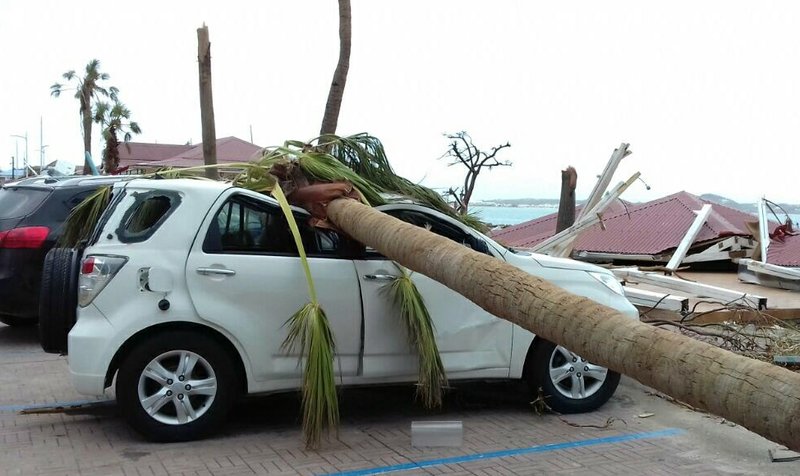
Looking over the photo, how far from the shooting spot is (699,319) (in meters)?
9.34

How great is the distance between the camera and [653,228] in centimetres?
1512

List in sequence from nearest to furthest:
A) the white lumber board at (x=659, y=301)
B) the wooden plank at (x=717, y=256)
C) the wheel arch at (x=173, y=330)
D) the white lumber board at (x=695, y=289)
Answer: the wheel arch at (x=173, y=330) < the white lumber board at (x=659, y=301) < the white lumber board at (x=695, y=289) < the wooden plank at (x=717, y=256)

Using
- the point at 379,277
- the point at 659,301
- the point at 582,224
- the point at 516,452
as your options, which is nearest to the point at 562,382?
the point at 516,452

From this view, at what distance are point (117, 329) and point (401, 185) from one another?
264cm

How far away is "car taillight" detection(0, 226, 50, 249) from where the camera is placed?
28.3 feet

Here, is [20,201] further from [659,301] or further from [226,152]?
[226,152]

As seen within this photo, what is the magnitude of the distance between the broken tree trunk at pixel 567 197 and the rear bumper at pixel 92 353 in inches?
349

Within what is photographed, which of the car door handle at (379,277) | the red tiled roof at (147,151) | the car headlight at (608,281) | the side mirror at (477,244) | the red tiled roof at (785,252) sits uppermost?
the red tiled roof at (147,151)

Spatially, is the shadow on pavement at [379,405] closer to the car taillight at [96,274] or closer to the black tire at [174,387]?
the black tire at [174,387]

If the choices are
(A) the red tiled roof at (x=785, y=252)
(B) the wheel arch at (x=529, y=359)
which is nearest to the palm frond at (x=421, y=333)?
(B) the wheel arch at (x=529, y=359)

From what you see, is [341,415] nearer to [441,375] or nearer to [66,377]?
[441,375]

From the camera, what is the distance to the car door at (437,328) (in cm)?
611

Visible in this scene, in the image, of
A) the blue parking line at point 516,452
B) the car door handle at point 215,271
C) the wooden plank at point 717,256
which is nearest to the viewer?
the blue parking line at point 516,452

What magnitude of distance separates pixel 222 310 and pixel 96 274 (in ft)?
2.89
